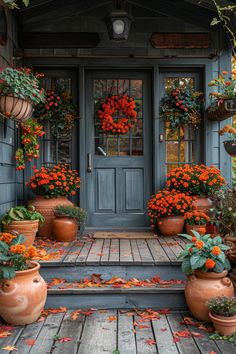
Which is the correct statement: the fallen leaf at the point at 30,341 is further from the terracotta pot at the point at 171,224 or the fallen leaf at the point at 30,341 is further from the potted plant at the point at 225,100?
the potted plant at the point at 225,100

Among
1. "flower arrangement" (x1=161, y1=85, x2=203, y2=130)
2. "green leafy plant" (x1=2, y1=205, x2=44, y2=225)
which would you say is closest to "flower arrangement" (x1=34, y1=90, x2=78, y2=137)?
"flower arrangement" (x1=161, y1=85, x2=203, y2=130)

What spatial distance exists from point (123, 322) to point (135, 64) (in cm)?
309

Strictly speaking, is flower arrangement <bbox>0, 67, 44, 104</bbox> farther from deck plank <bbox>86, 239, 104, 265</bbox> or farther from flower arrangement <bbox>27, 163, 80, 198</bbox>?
deck plank <bbox>86, 239, 104, 265</bbox>

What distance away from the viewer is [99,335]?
2734 mm

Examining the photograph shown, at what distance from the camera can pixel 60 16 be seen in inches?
192

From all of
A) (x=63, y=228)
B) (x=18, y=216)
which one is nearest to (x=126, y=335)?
(x=18, y=216)

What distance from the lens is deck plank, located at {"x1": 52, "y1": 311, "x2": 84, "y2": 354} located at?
8.29 feet

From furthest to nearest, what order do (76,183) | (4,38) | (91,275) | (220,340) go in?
1. (76,183)
2. (4,38)
3. (91,275)
4. (220,340)

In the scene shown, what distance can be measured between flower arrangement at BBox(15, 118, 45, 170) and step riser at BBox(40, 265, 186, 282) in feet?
4.91

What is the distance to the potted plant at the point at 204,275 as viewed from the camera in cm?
292

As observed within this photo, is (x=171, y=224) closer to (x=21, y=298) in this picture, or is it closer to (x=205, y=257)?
(x=205, y=257)

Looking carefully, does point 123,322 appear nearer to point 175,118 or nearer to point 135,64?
point 175,118

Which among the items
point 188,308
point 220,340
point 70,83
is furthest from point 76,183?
point 220,340

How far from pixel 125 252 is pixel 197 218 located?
100cm
